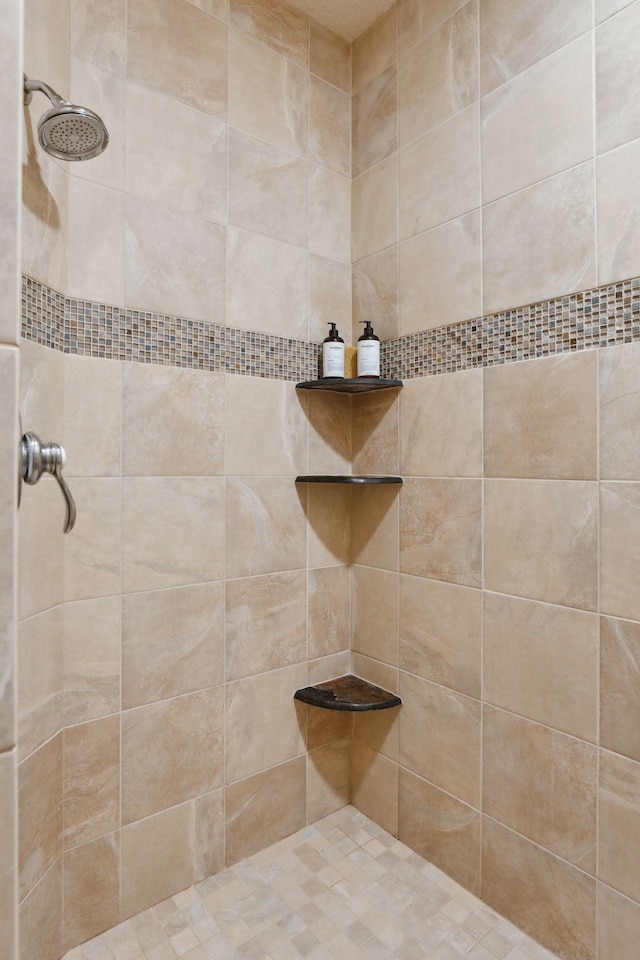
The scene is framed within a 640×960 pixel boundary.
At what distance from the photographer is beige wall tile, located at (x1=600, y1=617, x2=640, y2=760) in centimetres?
114

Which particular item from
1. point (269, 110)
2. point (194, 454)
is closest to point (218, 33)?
point (269, 110)

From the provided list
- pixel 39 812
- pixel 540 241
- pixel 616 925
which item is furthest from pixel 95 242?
pixel 616 925

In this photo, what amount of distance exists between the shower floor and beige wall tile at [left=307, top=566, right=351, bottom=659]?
0.58 meters

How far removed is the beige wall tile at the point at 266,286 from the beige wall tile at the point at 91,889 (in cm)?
139

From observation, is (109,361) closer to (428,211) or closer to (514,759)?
(428,211)

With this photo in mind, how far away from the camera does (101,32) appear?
1.33 meters

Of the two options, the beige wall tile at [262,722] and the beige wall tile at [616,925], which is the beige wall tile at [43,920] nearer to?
the beige wall tile at [262,722]

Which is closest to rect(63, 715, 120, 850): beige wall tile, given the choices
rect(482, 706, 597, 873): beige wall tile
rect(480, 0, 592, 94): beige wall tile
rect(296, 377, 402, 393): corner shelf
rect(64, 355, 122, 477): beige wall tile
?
rect(64, 355, 122, 477): beige wall tile

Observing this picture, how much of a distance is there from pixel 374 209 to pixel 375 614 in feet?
4.27

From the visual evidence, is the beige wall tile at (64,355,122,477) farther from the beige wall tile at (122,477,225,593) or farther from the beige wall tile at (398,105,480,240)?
the beige wall tile at (398,105,480,240)

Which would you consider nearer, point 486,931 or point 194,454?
point 486,931

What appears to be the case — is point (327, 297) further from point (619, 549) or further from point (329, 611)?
point (619, 549)

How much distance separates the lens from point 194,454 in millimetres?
1487

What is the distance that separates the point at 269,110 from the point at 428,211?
0.57 meters
